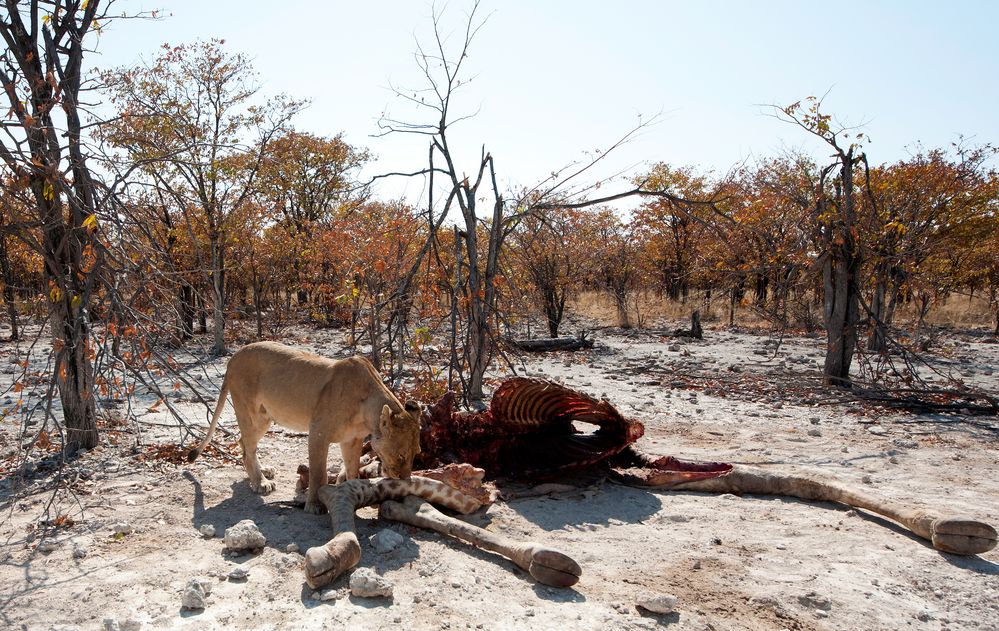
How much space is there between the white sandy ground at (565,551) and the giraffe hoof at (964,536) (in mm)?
84

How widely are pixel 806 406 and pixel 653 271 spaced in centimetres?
2127

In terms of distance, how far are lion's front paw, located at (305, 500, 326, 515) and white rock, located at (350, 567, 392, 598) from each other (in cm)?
147

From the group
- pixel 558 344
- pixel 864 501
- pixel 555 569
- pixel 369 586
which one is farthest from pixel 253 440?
pixel 558 344

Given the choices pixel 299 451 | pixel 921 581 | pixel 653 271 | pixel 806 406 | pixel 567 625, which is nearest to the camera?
pixel 567 625

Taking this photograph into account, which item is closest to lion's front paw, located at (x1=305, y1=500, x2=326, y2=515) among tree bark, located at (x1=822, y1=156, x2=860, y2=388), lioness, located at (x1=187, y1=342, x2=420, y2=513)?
lioness, located at (x1=187, y1=342, x2=420, y2=513)

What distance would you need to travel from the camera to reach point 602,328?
959 inches

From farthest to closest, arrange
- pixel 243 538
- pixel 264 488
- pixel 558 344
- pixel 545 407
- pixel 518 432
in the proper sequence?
pixel 558 344 < pixel 545 407 < pixel 518 432 < pixel 264 488 < pixel 243 538

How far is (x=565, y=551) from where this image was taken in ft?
15.9

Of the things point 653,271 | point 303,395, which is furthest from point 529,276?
point 303,395

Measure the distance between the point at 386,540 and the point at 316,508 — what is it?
940mm

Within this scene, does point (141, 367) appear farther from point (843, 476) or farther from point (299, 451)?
point (843, 476)

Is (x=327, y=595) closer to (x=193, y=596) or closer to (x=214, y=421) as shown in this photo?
(x=193, y=596)

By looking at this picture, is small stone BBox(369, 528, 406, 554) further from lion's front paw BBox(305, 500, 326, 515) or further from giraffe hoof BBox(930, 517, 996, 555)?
giraffe hoof BBox(930, 517, 996, 555)

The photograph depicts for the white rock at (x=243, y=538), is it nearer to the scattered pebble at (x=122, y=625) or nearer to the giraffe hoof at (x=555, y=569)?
the scattered pebble at (x=122, y=625)
